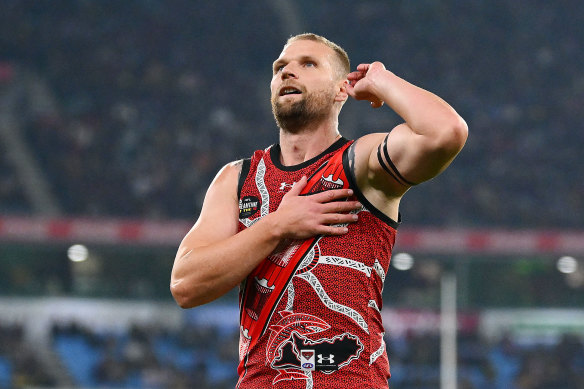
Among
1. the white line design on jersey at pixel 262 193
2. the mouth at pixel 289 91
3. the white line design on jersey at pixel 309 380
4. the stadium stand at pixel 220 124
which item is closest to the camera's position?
the white line design on jersey at pixel 309 380

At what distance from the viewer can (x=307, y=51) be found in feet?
11.3

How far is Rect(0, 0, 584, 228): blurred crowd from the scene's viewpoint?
18.3m

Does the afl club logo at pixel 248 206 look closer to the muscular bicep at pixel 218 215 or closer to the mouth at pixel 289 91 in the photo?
the muscular bicep at pixel 218 215

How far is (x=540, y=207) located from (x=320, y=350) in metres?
16.4

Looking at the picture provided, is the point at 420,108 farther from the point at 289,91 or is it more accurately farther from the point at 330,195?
the point at 289,91

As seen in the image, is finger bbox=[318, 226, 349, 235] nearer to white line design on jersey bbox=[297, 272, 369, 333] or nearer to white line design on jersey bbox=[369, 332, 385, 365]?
white line design on jersey bbox=[297, 272, 369, 333]

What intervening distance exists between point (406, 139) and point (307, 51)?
2.23 ft

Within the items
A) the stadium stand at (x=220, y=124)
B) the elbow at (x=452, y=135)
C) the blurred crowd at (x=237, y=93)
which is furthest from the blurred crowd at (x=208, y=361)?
the elbow at (x=452, y=135)

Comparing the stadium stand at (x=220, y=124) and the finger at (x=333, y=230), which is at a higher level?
the stadium stand at (x=220, y=124)

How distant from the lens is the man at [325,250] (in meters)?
2.99

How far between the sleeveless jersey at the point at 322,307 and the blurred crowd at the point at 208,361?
489 inches

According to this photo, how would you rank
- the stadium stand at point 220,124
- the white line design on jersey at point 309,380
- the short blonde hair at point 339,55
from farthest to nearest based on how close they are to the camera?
the stadium stand at point 220,124, the short blonde hair at point 339,55, the white line design on jersey at point 309,380

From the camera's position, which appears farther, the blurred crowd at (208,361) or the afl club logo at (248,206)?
the blurred crowd at (208,361)

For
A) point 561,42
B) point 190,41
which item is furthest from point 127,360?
point 561,42
